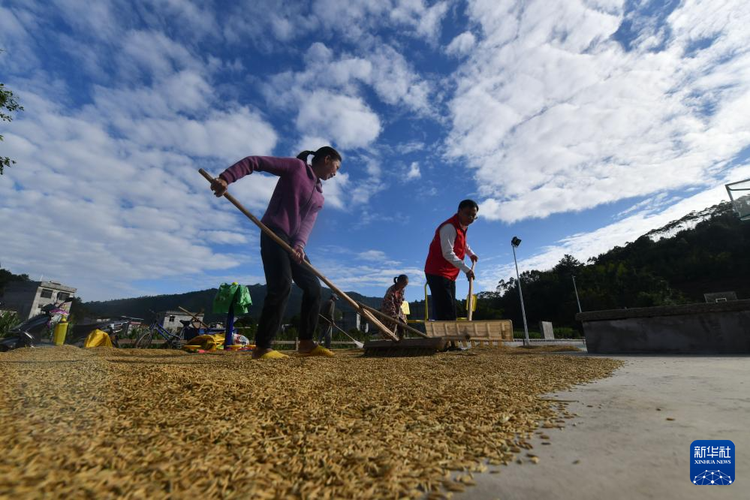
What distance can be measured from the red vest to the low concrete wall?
1772 millimetres

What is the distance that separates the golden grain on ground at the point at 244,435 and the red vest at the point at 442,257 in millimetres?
3092

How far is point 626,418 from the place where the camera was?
1064mm

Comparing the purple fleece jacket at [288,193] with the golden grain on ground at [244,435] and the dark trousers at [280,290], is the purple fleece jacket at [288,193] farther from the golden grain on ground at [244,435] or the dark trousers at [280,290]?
the golden grain on ground at [244,435]

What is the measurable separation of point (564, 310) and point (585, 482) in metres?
43.6

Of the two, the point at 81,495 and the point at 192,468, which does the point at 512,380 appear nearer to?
the point at 192,468

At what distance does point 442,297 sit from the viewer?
15.1 feet

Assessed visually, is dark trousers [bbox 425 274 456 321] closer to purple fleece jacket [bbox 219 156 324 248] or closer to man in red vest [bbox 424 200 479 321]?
man in red vest [bbox 424 200 479 321]

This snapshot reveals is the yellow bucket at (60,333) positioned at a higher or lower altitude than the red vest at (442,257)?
lower

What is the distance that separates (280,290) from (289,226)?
68cm

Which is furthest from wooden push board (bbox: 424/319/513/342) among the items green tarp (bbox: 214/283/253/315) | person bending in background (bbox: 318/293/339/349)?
green tarp (bbox: 214/283/253/315)

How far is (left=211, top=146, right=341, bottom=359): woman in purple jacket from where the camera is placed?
3025 millimetres

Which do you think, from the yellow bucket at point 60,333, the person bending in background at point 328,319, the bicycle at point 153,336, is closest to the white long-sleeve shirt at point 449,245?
the person bending in background at point 328,319

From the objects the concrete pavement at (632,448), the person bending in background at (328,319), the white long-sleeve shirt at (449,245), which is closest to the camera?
the concrete pavement at (632,448)

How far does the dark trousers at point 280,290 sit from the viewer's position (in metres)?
2.99
